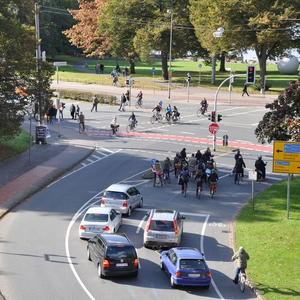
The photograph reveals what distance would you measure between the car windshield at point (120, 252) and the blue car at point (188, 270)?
4.45 ft

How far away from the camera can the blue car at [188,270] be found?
13.9 metres

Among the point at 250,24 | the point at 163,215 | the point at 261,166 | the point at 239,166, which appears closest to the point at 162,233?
the point at 163,215

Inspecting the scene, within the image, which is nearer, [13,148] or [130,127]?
[13,148]

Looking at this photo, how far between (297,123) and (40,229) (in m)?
12.9

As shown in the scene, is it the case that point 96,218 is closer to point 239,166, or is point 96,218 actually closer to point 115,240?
point 115,240

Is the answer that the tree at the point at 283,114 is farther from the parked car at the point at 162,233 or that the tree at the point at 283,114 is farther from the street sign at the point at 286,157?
the parked car at the point at 162,233

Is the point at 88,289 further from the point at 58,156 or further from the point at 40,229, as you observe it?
the point at 58,156

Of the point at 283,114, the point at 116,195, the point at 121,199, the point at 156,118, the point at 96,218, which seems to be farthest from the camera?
the point at 156,118

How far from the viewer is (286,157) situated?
20.3 m

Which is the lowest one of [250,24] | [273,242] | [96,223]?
[273,242]

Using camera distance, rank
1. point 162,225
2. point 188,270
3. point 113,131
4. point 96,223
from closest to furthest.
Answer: point 188,270, point 162,225, point 96,223, point 113,131

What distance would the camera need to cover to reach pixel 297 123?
2050 cm

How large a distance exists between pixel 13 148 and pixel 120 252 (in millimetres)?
20501

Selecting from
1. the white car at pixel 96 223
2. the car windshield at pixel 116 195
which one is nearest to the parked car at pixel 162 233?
the white car at pixel 96 223
